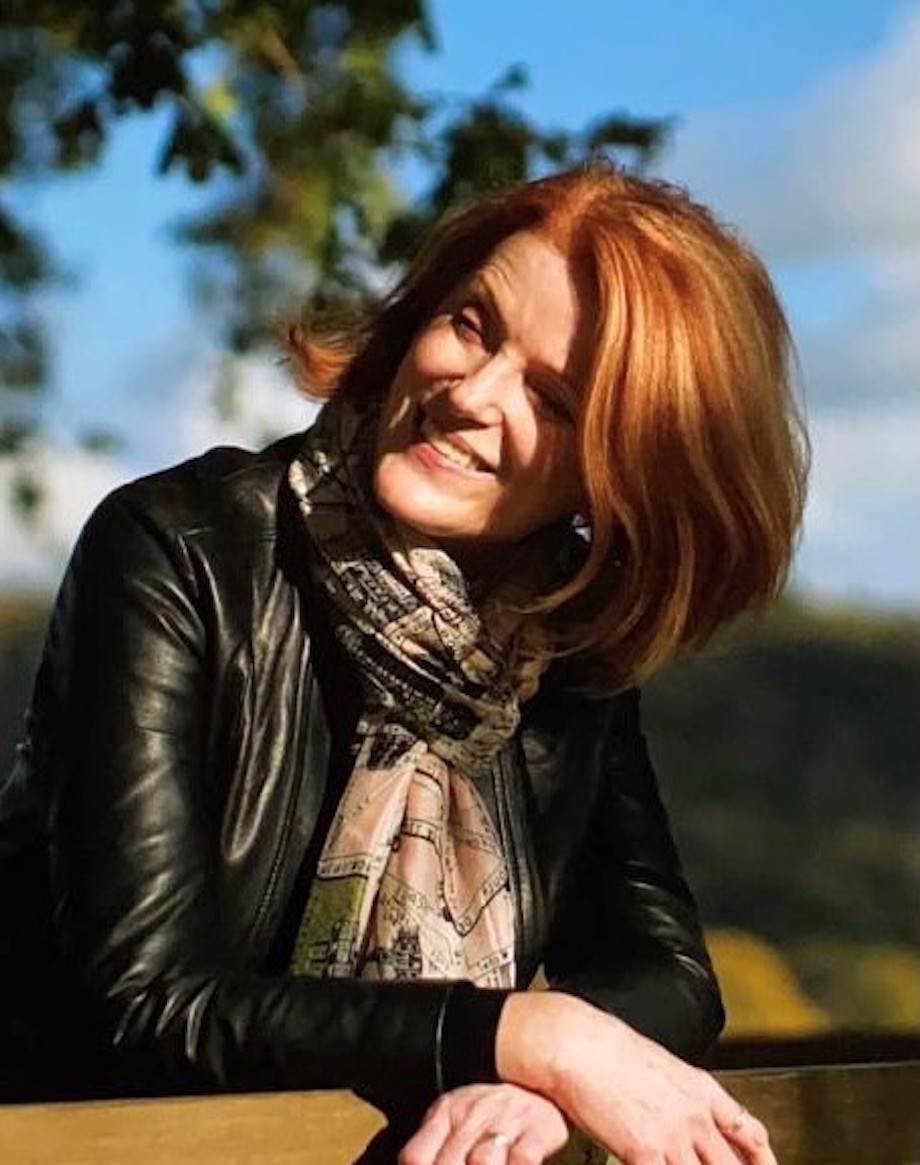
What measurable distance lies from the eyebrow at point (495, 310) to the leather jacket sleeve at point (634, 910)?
231mm

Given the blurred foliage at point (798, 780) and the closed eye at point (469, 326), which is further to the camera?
the blurred foliage at point (798, 780)

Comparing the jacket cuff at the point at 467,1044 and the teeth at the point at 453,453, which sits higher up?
the teeth at the point at 453,453

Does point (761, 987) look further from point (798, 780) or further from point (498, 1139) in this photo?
point (498, 1139)

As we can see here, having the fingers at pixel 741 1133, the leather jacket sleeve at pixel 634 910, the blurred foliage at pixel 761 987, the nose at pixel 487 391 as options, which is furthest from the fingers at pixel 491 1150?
the blurred foliage at pixel 761 987

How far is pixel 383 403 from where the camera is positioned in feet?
3.64

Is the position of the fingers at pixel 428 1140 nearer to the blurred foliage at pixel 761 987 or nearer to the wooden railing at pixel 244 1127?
the wooden railing at pixel 244 1127

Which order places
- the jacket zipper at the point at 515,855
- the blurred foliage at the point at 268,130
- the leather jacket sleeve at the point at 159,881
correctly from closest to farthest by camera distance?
the leather jacket sleeve at the point at 159,881
the jacket zipper at the point at 515,855
the blurred foliage at the point at 268,130

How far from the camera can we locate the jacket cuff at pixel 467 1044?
3.07ft

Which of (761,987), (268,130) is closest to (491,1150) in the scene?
(268,130)

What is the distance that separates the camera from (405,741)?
1.08 metres

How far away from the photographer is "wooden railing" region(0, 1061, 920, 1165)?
854 mm

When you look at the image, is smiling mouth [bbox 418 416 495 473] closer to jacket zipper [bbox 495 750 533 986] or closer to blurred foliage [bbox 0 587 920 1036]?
jacket zipper [bbox 495 750 533 986]

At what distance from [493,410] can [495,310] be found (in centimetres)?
5

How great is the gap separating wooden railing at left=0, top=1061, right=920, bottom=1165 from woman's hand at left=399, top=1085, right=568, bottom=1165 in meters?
0.03
